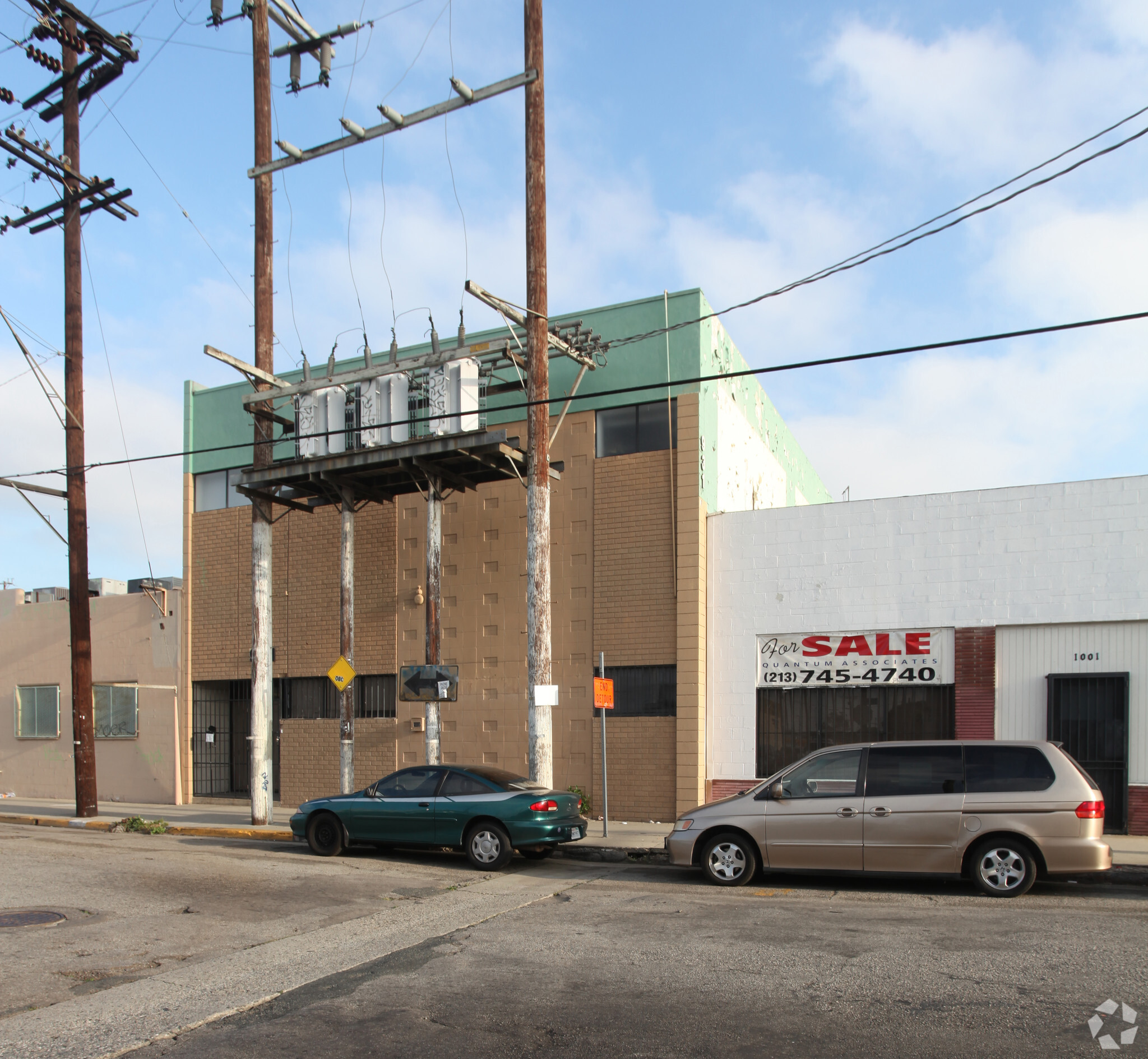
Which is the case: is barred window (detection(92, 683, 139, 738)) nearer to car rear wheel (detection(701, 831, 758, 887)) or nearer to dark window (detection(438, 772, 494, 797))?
dark window (detection(438, 772, 494, 797))

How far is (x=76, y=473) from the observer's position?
64.8 feet

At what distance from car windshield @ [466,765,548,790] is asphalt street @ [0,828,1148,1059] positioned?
4.57 ft

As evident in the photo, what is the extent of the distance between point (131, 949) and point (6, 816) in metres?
13.7

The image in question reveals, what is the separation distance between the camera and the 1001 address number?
1644 cm

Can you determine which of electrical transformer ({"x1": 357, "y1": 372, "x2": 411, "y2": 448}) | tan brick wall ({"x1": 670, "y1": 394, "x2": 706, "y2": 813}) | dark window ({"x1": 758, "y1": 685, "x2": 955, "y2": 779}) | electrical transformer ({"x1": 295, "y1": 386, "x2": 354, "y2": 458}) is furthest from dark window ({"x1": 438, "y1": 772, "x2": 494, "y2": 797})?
electrical transformer ({"x1": 295, "y1": 386, "x2": 354, "y2": 458})

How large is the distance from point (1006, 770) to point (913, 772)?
2.97 ft

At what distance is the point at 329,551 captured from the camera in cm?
2170

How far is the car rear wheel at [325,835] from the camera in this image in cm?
1406

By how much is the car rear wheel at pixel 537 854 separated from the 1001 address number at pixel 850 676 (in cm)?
523

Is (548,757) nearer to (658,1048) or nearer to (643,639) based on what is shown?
(643,639)

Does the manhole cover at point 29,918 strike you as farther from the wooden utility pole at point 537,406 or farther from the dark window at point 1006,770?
the dark window at point 1006,770

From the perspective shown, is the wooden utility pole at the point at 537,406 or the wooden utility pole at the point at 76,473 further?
the wooden utility pole at the point at 76,473

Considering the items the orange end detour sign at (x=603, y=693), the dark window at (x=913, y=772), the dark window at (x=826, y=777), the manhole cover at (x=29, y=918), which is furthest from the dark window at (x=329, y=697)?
the dark window at (x=913, y=772)

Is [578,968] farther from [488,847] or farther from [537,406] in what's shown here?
[537,406]
